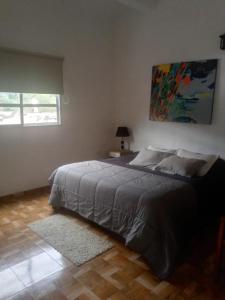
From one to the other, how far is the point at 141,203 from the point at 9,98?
2451 millimetres

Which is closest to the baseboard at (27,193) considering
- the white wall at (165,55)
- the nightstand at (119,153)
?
the nightstand at (119,153)

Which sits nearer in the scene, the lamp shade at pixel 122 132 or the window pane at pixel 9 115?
the window pane at pixel 9 115

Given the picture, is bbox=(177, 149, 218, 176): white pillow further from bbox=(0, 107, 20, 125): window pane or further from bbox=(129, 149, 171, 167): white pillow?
bbox=(0, 107, 20, 125): window pane

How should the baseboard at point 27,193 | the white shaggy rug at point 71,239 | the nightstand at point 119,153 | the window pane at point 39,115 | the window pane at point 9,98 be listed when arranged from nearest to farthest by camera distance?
the white shaggy rug at point 71,239 < the window pane at point 9,98 < the baseboard at point 27,193 < the window pane at point 39,115 < the nightstand at point 119,153

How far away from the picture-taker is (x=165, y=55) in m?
3.78

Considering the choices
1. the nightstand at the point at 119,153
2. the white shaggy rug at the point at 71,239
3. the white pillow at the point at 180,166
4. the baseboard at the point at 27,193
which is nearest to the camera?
the white shaggy rug at the point at 71,239

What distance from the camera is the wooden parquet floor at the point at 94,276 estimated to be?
180cm

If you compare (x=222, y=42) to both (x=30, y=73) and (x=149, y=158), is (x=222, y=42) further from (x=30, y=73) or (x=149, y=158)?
(x=30, y=73)

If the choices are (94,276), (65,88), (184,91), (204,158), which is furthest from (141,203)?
(65,88)

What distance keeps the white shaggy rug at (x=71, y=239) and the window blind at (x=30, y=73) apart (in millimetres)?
1858

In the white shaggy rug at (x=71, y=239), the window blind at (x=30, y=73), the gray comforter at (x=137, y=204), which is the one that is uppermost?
the window blind at (x=30, y=73)

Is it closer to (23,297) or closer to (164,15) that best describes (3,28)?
(164,15)

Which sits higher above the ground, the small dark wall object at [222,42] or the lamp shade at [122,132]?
the small dark wall object at [222,42]

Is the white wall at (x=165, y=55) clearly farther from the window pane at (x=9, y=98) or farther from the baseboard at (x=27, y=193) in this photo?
the window pane at (x=9, y=98)
